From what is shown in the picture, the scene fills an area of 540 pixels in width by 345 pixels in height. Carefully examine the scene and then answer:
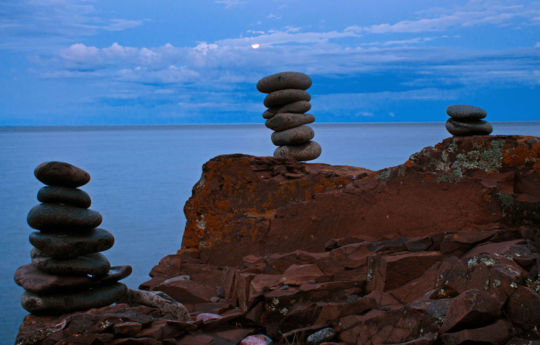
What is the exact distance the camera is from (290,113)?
389 inches

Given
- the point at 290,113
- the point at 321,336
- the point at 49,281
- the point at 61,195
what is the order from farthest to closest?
the point at 290,113 < the point at 61,195 < the point at 49,281 < the point at 321,336

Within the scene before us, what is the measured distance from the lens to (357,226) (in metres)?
6.03

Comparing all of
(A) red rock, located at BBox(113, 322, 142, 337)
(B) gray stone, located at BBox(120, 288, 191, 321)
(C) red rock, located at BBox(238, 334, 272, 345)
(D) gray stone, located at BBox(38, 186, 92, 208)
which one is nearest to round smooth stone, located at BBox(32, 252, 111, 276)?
(B) gray stone, located at BBox(120, 288, 191, 321)

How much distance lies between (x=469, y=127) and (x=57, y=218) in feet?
17.5

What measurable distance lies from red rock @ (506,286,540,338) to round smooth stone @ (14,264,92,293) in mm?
4580

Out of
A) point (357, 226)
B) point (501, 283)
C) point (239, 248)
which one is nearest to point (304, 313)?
point (501, 283)

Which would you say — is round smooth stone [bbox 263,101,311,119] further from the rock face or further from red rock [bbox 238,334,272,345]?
red rock [bbox 238,334,272,345]

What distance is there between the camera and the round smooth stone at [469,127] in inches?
277

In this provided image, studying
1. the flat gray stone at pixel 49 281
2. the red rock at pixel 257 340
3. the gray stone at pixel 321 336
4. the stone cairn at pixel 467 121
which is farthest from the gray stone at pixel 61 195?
the stone cairn at pixel 467 121

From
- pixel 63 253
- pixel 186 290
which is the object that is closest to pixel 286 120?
pixel 186 290

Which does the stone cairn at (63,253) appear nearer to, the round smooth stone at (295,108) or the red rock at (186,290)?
the red rock at (186,290)

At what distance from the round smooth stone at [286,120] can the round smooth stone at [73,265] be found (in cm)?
463

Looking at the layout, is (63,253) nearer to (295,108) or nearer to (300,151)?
(300,151)

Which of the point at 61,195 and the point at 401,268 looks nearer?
the point at 401,268
